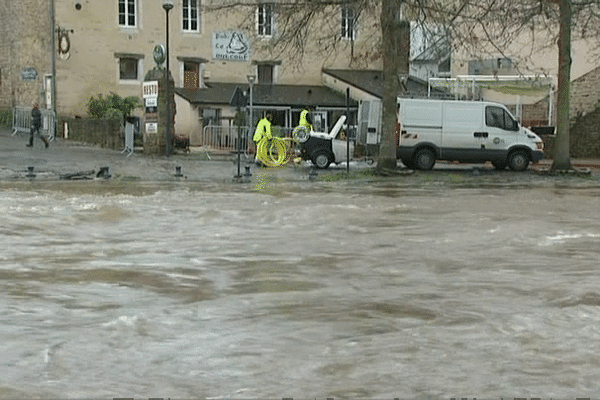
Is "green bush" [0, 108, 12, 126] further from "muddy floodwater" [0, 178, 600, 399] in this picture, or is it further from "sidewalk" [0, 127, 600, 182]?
"muddy floodwater" [0, 178, 600, 399]

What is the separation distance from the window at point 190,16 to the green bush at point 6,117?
9.21m

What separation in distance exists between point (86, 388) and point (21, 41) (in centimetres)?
4284

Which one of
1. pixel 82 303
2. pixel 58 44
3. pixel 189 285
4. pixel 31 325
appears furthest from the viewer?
pixel 58 44

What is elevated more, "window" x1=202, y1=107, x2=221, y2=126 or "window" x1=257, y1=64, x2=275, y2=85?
"window" x1=257, y1=64, x2=275, y2=85

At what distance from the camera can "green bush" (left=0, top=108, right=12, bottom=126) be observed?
149ft

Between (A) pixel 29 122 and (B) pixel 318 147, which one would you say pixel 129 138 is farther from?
(A) pixel 29 122

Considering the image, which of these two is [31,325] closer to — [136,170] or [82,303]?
[82,303]

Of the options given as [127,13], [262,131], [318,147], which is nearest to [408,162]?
[318,147]

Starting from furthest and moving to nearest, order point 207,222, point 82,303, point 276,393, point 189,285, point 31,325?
point 207,222, point 189,285, point 82,303, point 31,325, point 276,393

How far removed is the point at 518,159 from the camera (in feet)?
96.7

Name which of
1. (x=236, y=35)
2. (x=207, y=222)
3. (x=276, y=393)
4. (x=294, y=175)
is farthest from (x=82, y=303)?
(x=236, y=35)

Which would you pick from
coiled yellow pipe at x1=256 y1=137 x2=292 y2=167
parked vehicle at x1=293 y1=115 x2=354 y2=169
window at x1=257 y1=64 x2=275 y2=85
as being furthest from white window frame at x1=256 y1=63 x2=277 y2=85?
parked vehicle at x1=293 y1=115 x2=354 y2=169

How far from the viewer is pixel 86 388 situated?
17.3ft

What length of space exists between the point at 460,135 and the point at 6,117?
83.2 feet
